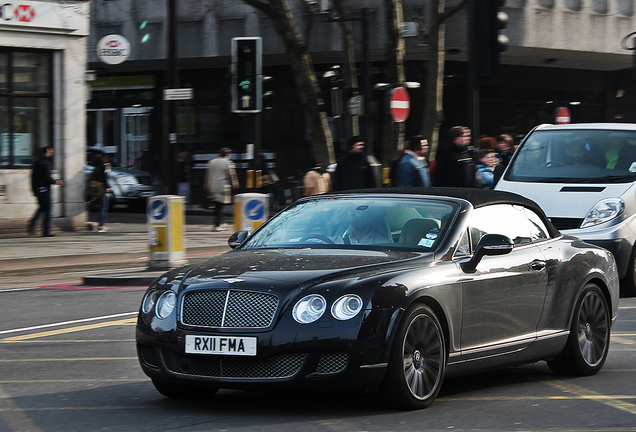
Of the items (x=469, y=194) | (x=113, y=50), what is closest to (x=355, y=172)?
(x=469, y=194)

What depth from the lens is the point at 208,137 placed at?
37.2 metres

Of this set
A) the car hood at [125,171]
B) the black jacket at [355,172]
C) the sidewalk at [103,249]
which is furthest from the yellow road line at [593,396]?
the car hood at [125,171]

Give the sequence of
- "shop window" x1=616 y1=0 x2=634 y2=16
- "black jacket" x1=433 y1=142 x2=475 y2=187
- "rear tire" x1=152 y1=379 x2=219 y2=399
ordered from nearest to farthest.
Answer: "rear tire" x1=152 y1=379 x2=219 y2=399
"black jacket" x1=433 y1=142 x2=475 y2=187
"shop window" x1=616 y1=0 x2=634 y2=16

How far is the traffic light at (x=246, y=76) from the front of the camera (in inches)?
768

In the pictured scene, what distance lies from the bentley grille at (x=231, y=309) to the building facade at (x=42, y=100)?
17335 millimetres

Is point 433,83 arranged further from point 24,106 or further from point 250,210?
point 250,210

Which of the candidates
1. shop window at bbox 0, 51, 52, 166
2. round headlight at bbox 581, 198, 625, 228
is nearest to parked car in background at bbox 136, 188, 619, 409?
round headlight at bbox 581, 198, 625, 228

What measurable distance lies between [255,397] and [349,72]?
18984 millimetres

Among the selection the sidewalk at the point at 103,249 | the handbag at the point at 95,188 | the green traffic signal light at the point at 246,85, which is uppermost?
the green traffic signal light at the point at 246,85

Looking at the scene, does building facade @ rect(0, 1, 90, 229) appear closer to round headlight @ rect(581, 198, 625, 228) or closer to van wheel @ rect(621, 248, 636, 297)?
round headlight @ rect(581, 198, 625, 228)

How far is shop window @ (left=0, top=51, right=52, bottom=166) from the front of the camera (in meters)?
23.1

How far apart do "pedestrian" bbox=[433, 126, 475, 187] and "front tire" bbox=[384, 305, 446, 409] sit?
331 inches

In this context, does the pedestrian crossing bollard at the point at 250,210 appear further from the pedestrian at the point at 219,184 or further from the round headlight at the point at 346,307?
the round headlight at the point at 346,307

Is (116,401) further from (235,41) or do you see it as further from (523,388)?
(235,41)
